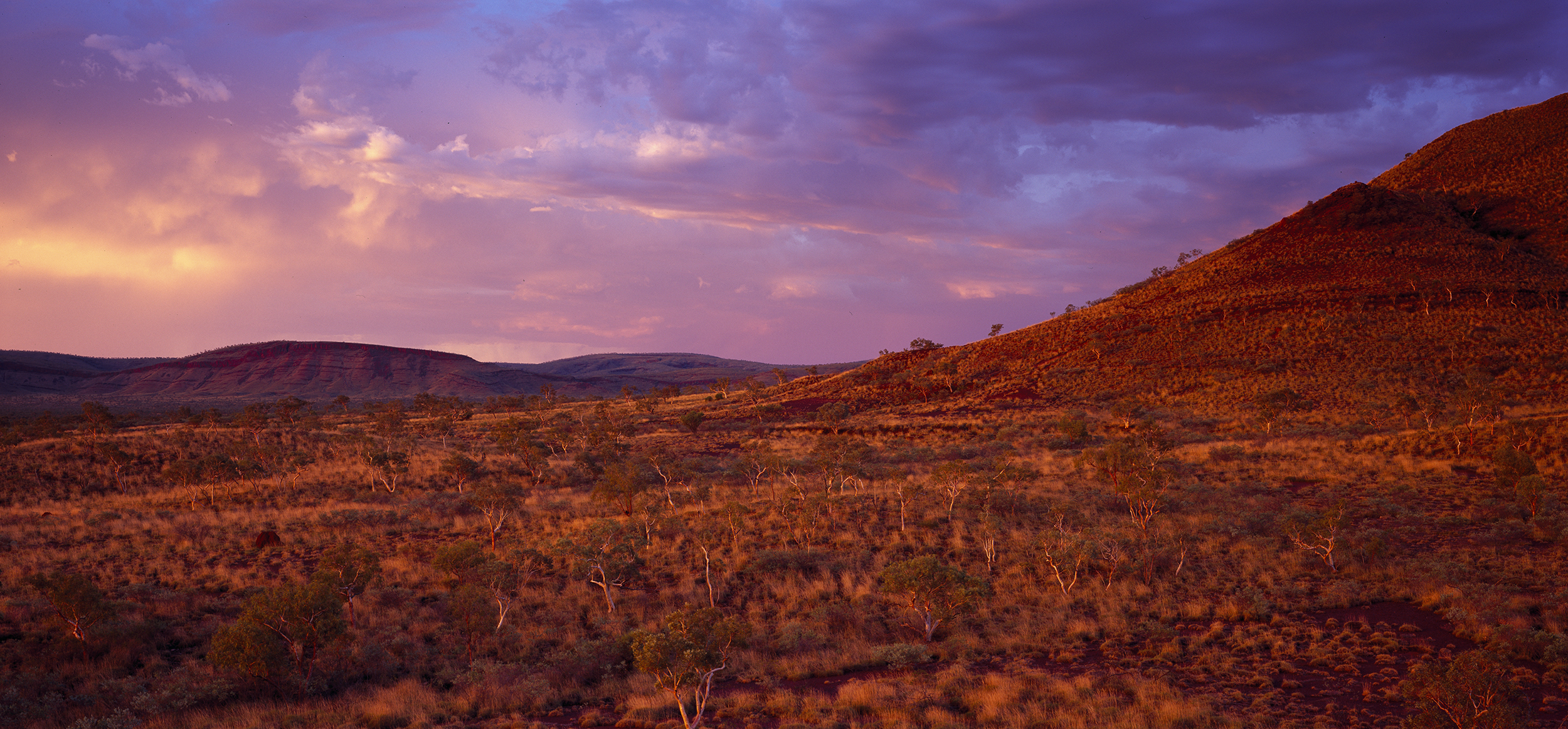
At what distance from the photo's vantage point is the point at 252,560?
2278cm

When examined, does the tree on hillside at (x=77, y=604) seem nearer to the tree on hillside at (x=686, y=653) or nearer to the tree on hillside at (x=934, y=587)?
the tree on hillside at (x=686, y=653)

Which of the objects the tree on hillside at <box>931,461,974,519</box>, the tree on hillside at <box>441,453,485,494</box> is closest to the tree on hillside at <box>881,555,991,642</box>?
the tree on hillside at <box>931,461,974,519</box>

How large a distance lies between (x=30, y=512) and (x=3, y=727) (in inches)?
1072

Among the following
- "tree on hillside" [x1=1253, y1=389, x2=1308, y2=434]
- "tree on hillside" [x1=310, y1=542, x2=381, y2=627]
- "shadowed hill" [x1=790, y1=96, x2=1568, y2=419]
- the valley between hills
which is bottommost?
the valley between hills

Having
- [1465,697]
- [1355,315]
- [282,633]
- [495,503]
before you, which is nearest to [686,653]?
[282,633]

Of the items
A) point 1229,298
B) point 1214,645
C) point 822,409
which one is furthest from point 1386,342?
point 1214,645

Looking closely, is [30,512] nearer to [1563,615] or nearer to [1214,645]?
[1214,645]

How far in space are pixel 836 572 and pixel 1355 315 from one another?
71644 millimetres

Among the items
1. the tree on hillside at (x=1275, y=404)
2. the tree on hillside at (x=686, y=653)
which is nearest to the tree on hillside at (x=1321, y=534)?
the tree on hillside at (x=686, y=653)

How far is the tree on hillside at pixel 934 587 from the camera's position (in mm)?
16125

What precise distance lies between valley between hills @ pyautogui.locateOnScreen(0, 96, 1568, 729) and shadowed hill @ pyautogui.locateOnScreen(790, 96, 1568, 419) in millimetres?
1567

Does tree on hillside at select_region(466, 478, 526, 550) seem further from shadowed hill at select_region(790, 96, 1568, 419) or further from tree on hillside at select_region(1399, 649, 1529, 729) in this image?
shadowed hill at select_region(790, 96, 1568, 419)

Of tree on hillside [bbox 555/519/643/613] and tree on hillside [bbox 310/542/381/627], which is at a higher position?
tree on hillside [bbox 310/542/381/627]

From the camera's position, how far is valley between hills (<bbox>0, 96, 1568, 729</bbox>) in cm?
1226
